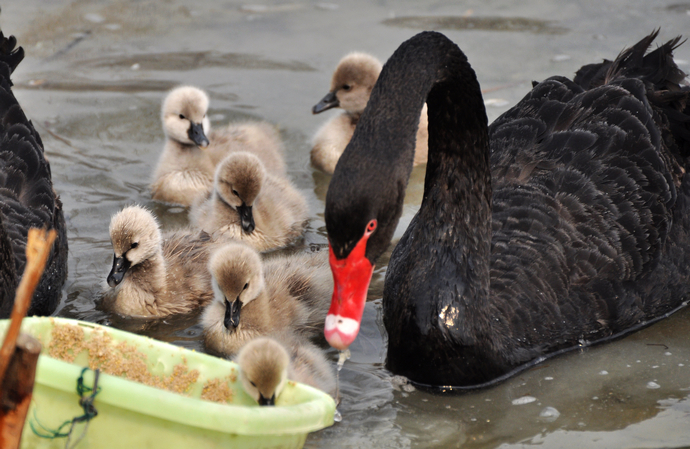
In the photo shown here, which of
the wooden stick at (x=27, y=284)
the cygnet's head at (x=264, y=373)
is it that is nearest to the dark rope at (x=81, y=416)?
the cygnet's head at (x=264, y=373)

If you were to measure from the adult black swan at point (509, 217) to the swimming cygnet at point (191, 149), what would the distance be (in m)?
1.83

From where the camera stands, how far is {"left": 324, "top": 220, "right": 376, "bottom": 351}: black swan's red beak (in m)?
2.85

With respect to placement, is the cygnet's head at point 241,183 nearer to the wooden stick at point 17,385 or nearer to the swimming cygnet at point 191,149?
the swimming cygnet at point 191,149

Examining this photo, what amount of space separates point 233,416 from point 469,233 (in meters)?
1.40

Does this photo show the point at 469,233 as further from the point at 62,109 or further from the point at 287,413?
the point at 62,109

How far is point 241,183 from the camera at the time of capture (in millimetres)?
4543

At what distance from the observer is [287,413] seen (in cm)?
243

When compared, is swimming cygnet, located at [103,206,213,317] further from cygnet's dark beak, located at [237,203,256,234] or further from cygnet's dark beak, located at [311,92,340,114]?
cygnet's dark beak, located at [311,92,340,114]

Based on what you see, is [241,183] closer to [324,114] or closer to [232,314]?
[232,314]

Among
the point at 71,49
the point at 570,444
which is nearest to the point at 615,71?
the point at 570,444

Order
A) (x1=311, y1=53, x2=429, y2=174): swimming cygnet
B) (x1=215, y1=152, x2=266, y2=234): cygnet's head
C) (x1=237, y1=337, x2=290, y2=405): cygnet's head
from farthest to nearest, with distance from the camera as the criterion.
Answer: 1. (x1=311, y1=53, x2=429, y2=174): swimming cygnet
2. (x1=215, y1=152, x2=266, y2=234): cygnet's head
3. (x1=237, y1=337, x2=290, y2=405): cygnet's head

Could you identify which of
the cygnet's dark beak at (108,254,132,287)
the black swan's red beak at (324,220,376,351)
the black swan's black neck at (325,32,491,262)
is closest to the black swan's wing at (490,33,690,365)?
the black swan's black neck at (325,32,491,262)

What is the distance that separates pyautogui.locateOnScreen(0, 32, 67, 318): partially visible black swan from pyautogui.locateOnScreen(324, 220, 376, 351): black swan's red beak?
4.86ft

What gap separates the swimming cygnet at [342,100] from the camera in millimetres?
5734
